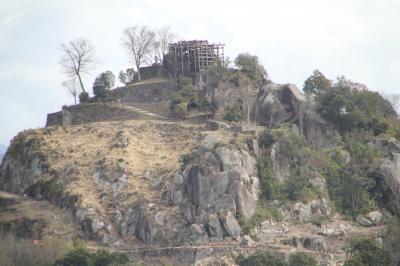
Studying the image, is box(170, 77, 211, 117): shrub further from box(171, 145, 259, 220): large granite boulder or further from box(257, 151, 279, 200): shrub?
box(171, 145, 259, 220): large granite boulder

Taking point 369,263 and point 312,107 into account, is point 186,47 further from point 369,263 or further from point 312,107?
point 369,263

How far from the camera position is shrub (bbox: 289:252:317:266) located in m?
83.8

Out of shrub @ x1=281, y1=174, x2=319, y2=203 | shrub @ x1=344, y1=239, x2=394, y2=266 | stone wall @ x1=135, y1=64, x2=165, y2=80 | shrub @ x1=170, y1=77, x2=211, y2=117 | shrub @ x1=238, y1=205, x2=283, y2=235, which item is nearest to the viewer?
shrub @ x1=344, y1=239, x2=394, y2=266

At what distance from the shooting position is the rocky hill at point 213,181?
290ft

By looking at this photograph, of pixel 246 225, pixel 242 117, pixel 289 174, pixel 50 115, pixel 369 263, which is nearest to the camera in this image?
pixel 369 263

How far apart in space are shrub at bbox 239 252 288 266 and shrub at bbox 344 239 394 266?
4.65 meters

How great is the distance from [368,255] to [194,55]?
101 feet

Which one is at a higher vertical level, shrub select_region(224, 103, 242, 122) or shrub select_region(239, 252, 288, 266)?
shrub select_region(224, 103, 242, 122)

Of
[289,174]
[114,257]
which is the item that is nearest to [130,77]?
[289,174]

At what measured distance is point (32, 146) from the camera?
101875mm

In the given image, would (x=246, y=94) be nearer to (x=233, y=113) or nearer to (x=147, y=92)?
(x=233, y=113)

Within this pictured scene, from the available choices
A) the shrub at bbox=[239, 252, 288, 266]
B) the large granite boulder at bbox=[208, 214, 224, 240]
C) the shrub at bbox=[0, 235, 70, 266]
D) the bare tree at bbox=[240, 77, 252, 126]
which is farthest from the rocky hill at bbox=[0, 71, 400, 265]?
the shrub at bbox=[0, 235, 70, 266]

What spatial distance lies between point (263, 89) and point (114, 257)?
76.0ft

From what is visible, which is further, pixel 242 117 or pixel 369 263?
pixel 242 117
